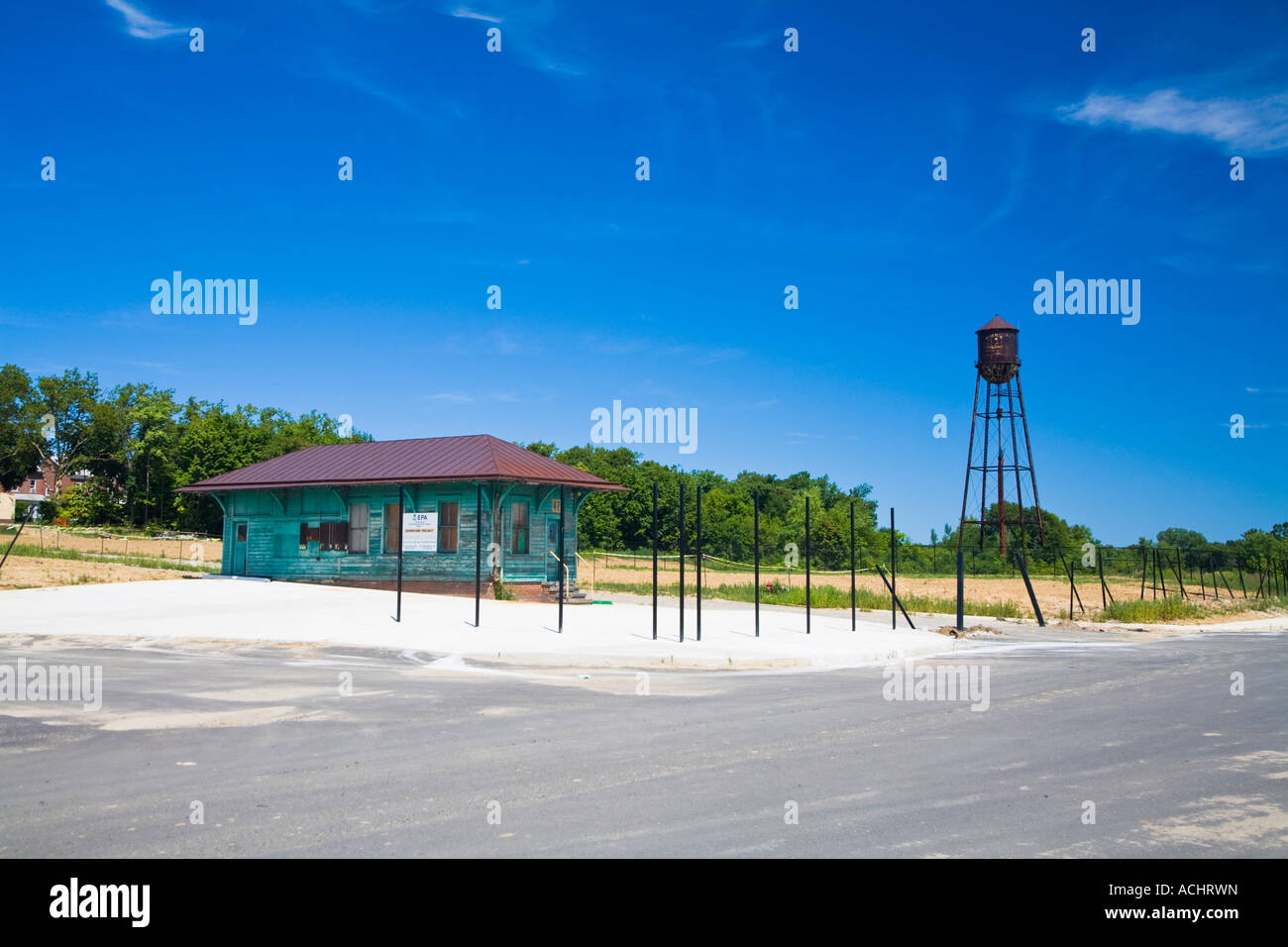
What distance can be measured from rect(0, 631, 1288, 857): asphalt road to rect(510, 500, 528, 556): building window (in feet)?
48.0

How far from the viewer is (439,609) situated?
22.7 metres

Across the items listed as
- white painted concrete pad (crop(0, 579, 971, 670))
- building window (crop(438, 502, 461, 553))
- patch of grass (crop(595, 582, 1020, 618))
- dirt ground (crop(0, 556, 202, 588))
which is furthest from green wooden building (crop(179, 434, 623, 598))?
patch of grass (crop(595, 582, 1020, 618))

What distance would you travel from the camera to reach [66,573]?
33.6 meters

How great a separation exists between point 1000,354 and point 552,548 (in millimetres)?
30966

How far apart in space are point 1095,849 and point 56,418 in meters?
95.2

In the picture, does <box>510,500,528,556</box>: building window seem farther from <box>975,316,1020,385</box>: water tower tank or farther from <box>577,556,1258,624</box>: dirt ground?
<box>975,316,1020,385</box>: water tower tank

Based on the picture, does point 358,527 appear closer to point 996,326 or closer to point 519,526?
point 519,526

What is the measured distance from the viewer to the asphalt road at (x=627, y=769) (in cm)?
568

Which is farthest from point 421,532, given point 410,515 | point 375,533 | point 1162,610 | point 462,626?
point 1162,610

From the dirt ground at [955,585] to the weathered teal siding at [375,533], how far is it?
31.2 ft

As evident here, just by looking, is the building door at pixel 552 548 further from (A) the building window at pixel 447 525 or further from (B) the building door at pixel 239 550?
(B) the building door at pixel 239 550
